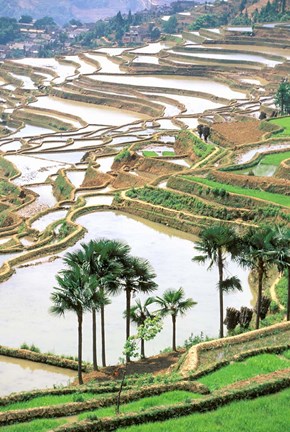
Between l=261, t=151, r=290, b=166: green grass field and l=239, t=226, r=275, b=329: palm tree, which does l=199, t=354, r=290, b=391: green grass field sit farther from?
l=261, t=151, r=290, b=166: green grass field

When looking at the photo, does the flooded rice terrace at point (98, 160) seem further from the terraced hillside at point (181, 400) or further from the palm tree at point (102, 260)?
the terraced hillside at point (181, 400)

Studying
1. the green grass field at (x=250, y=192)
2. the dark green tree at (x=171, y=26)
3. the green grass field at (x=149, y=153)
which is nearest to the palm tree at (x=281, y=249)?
the green grass field at (x=250, y=192)

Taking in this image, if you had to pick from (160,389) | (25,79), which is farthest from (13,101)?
(160,389)

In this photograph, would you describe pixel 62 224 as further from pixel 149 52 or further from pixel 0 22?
pixel 0 22

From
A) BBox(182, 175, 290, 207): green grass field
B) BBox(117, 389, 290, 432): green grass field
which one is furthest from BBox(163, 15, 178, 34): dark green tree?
BBox(117, 389, 290, 432): green grass field

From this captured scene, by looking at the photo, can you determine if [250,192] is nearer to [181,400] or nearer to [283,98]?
[181,400]

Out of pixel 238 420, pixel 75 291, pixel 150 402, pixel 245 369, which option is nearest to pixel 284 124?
pixel 75 291
